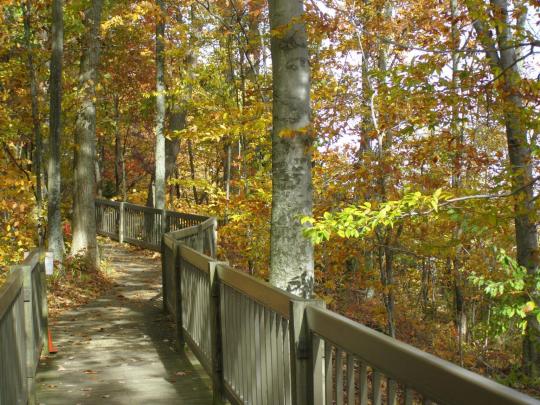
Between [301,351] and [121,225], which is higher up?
[301,351]

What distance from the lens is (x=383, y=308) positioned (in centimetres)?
1305

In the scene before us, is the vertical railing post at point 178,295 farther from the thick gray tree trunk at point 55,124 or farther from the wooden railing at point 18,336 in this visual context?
the thick gray tree trunk at point 55,124

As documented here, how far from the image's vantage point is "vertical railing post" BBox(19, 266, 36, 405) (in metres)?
5.49

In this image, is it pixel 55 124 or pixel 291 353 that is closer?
pixel 291 353

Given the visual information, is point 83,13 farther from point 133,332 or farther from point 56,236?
point 133,332

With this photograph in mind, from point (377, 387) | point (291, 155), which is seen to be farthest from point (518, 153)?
point (377, 387)

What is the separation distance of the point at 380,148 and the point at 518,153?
2.34 m

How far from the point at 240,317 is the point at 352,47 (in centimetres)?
896

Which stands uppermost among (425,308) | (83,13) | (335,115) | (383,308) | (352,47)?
(83,13)

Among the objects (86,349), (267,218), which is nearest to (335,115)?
(267,218)

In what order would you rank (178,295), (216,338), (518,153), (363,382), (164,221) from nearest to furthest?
(363,382)
(216,338)
(178,295)
(518,153)
(164,221)

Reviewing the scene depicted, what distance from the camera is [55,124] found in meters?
14.2

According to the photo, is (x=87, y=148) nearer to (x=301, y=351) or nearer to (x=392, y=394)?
(x=301, y=351)

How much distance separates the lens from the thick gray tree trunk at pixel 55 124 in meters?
14.0
